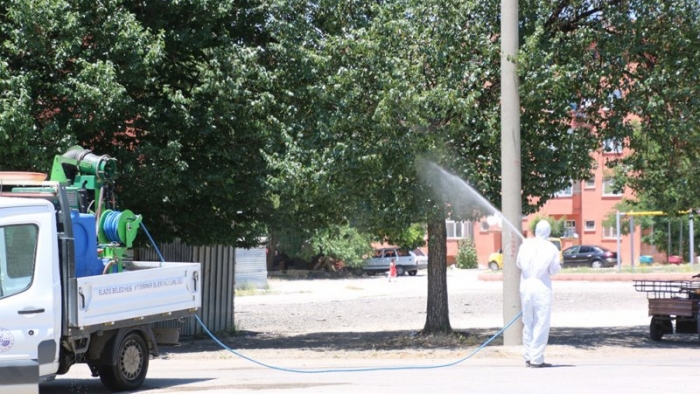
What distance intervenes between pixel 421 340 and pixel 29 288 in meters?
10.2

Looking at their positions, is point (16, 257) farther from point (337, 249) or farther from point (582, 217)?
point (582, 217)

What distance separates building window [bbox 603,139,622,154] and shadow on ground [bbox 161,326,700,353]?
366 cm

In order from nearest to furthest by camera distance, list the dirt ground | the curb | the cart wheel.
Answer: the dirt ground, the cart wheel, the curb

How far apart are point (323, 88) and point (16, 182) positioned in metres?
6.98

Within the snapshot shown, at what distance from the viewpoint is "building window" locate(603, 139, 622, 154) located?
60.6 feet

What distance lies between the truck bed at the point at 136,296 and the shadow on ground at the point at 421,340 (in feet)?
21.2

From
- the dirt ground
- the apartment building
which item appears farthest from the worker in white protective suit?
the apartment building

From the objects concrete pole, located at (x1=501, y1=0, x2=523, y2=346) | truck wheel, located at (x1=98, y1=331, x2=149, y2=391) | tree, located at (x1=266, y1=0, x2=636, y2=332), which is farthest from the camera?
tree, located at (x1=266, y1=0, x2=636, y2=332)

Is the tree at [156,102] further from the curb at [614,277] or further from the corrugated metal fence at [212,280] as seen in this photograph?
the curb at [614,277]

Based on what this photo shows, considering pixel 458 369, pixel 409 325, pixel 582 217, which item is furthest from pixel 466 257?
pixel 458 369

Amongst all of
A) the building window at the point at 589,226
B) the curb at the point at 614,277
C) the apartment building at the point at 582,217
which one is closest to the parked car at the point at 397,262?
the apartment building at the point at 582,217

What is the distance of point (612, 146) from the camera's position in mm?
19203

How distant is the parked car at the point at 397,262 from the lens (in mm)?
60781

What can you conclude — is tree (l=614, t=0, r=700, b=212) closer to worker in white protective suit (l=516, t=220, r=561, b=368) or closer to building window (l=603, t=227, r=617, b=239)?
worker in white protective suit (l=516, t=220, r=561, b=368)
